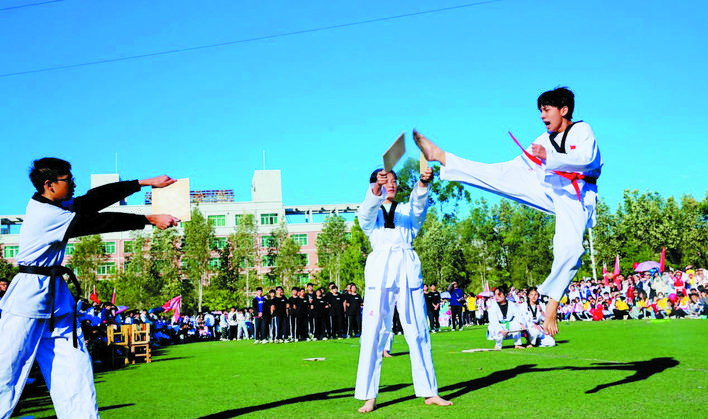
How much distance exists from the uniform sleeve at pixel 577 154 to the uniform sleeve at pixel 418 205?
→ 1392 mm

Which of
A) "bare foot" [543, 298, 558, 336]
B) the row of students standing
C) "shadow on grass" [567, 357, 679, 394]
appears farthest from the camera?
the row of students standing

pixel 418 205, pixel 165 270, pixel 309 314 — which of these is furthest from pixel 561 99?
pixel 165 270

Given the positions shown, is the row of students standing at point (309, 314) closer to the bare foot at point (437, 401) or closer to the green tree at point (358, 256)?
the bare foot at point (437, 401)

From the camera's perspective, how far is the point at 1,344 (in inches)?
180

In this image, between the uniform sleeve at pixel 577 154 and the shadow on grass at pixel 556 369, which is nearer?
the uniform sleeve at pixel 577 154

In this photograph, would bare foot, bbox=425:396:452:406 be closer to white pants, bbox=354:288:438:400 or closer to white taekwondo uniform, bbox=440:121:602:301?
white pants, bbox=354:288:438:400

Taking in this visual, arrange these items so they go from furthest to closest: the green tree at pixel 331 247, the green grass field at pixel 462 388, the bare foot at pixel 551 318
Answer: the green tree at pixel 331 247 → the bare foot at pixel 551 318 → the green grass field at pixel 462 388

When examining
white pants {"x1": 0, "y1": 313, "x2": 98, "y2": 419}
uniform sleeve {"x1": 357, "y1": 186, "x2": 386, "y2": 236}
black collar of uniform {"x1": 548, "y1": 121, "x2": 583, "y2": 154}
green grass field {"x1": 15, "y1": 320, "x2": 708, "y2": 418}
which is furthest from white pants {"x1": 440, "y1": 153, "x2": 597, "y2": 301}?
white pants {"x1": 0, "y1": 313, "x2": 98, "y2": 419}

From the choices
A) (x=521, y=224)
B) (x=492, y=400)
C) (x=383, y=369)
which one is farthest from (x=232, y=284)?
(x=492, y=400)

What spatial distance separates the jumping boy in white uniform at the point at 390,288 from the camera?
646cm

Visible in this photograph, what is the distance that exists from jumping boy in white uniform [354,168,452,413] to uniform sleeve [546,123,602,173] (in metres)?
1.28

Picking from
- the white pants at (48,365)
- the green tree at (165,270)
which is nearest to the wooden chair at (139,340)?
the white pants at (48,365)

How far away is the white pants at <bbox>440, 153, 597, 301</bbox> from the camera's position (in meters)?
6.11

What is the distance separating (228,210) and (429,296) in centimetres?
6977
